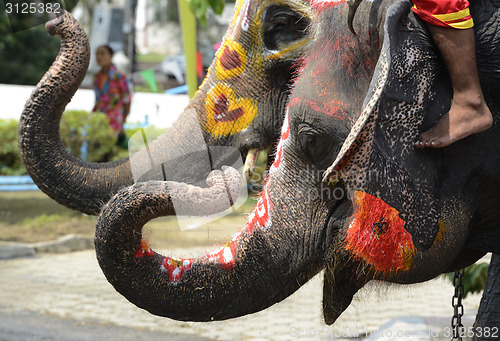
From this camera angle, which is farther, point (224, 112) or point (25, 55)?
point (25, 55)

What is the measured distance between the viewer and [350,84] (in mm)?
1895

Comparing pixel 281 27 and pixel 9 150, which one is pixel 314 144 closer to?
pixel 281 27

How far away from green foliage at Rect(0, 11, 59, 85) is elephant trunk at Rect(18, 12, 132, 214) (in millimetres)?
13621

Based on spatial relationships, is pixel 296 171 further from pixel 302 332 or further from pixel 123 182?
pixel 302 332

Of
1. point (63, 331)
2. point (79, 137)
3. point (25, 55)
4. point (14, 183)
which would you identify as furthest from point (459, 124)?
point (25, 55)

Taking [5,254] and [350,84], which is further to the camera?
[5,254]

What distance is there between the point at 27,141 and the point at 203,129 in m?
0.68

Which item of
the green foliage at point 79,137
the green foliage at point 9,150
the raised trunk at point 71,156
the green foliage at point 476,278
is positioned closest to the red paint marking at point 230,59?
the raised trunk at point 71,156

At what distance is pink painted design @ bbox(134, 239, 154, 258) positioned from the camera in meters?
1.82

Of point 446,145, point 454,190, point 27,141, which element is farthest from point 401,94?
point 27,141

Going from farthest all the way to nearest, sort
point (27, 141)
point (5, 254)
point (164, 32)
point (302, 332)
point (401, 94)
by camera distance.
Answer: point (164, 32) → point (5, 254) → point (302, 332) → point (27, 141) → point (401, 94)

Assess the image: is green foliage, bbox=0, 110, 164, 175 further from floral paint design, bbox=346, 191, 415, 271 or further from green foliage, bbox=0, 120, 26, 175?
floral paint design, bbox=346, 191, 415, 271

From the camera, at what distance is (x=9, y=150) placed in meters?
9.06

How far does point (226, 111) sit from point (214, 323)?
1.94m
